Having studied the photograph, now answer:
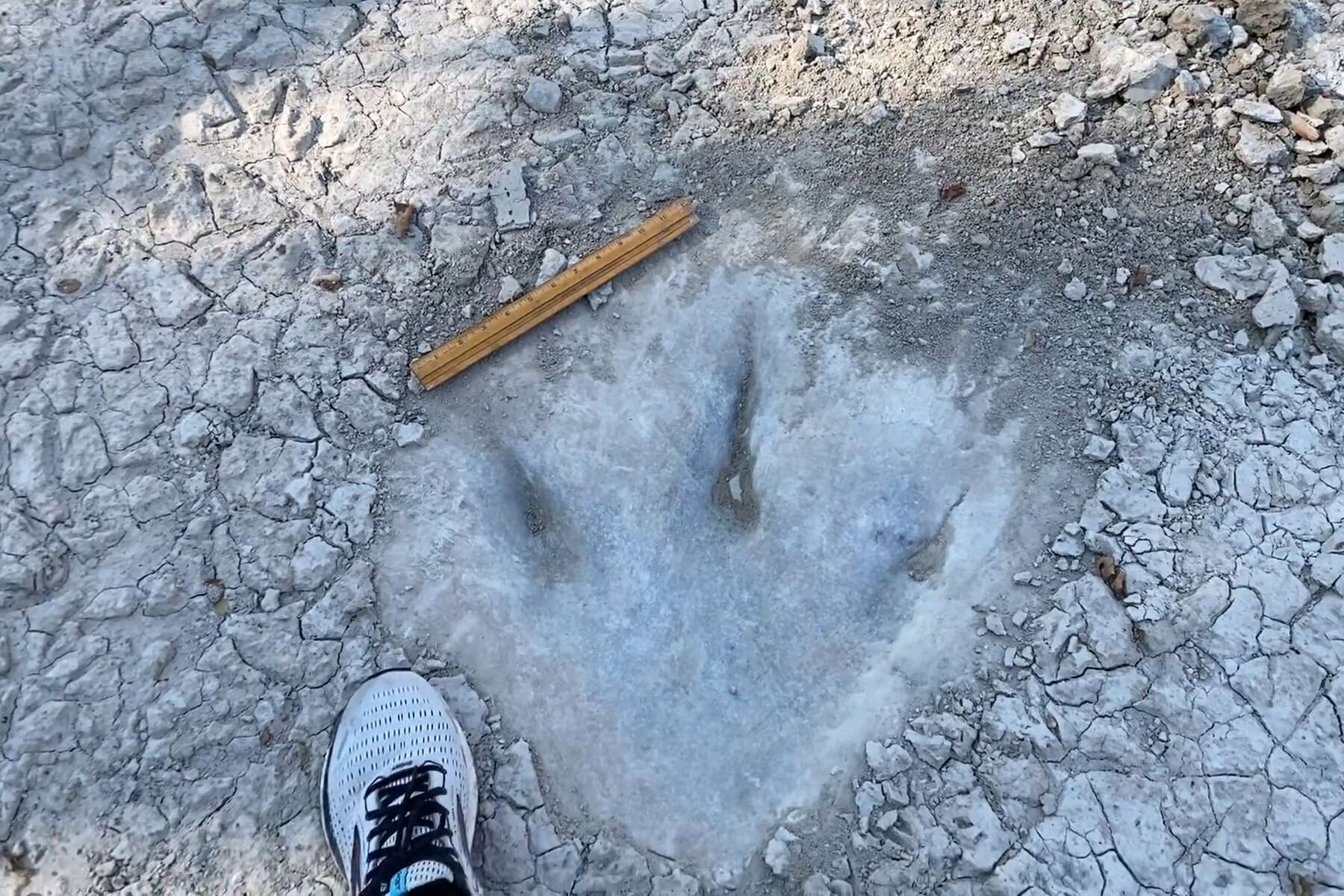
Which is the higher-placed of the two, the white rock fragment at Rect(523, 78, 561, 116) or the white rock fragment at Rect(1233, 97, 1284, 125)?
the white rock fragment at Rect(1233, 97, 1284, 125)

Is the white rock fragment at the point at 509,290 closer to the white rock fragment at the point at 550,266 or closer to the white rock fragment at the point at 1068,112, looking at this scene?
the white rock fragment at the point at 550,266

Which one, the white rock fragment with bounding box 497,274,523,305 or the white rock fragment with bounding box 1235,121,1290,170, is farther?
the white rock fragment with bounding box 497,274,523,305

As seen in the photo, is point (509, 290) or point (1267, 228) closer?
point (1267, 228)

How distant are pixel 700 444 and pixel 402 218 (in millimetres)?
1256

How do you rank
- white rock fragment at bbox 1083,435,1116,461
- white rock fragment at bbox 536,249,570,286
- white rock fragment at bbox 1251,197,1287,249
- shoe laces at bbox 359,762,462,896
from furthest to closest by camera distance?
1. white rock fragment at bbox 536,249,570,286
2. white rock fragment at bbox 1251,197,1287,249
3. white rock fragment at bbox 1083,435,1116,461
4. shoe laces at bbox 359,762,462,896

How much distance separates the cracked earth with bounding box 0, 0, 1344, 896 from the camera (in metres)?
2.10

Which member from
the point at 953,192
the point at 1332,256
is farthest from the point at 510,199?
the point at 1332,256

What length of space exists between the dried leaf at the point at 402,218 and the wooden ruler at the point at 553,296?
440mm

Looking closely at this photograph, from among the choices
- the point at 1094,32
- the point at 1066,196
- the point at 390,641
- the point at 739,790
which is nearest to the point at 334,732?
the point at 390,641

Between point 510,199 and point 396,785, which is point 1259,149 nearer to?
point 510,199

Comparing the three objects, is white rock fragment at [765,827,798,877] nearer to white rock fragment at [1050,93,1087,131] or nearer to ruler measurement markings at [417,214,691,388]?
ruler measurement markings at [417,214,691,388]

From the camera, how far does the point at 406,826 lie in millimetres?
2121

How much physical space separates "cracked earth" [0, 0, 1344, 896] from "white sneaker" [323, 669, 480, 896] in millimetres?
78

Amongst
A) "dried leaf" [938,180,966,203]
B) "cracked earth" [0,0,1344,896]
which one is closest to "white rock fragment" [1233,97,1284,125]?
"cracked earth" [0,0,1344,896]
